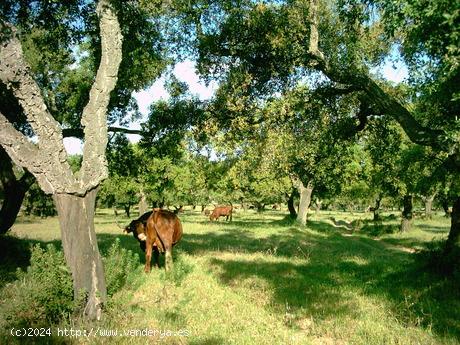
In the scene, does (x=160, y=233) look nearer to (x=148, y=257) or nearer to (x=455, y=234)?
(x=148, y=257)

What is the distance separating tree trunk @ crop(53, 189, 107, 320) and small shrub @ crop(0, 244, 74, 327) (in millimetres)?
242

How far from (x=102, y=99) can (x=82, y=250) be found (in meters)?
3.32

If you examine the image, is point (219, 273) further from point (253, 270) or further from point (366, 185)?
point (366, 185)

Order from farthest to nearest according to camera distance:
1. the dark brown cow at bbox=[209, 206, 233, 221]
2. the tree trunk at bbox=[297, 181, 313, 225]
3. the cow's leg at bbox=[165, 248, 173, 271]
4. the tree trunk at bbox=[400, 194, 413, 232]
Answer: the dark brown cow at bbox=[209, 206, 233, 221], the tree trunk at bbox=[297, 181, 313, 225], the tree trunk at bbox=[400, 194, 413, 232], the cow's leg at bbox=[165, 248, 173, 271]

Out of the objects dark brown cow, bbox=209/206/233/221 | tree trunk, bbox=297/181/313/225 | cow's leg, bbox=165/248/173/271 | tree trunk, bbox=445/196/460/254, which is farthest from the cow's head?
dark brown cow, bbox=209/206/233/221

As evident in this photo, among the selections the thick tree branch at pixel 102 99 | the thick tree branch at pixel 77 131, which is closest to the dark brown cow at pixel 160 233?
the thick tree branch at pixel 77 131

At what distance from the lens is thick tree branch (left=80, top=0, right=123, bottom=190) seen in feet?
27.1

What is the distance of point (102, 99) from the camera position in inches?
338

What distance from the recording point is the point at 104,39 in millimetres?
8656

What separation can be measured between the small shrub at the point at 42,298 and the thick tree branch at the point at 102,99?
1977mm

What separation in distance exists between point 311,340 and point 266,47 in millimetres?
9870

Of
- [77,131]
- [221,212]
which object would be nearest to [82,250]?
[77,131]

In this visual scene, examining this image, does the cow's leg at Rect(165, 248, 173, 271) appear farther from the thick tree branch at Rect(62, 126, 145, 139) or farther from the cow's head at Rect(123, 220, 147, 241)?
the thick tree branch at Rect(62, 126, 145, 139)

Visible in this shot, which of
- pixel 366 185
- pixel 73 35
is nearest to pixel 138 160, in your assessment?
pixel 73 35
